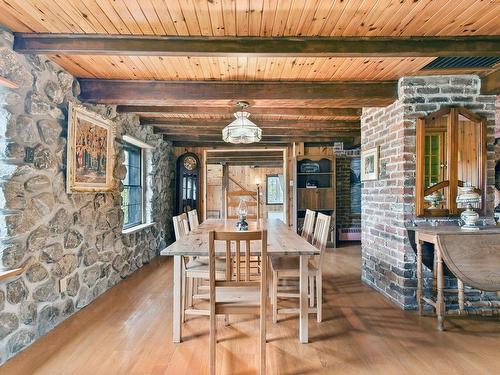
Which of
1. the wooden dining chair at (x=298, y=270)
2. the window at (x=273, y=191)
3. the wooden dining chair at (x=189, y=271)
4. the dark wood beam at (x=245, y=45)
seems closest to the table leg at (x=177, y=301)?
the wooden dining chair at (x=189, y=271)

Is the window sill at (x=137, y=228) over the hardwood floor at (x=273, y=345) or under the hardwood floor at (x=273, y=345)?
over

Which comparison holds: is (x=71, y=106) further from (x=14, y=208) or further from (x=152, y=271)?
(x=152, y=271)

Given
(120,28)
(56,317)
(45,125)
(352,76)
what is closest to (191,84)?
(120,28)

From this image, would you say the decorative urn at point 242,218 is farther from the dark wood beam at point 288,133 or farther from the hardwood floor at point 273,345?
the dark wood beam at point 288,133

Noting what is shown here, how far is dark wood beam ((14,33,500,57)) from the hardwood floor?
2.11m

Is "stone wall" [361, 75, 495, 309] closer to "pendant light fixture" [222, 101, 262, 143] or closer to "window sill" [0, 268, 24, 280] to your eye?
"pendant light fixture" [222, 101, 262, 143]

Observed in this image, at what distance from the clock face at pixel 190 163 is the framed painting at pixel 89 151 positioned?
3.11 metres

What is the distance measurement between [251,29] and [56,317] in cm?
276

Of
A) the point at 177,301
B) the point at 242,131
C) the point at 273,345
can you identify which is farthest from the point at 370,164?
the point at 177,301

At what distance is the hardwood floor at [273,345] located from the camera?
203cm

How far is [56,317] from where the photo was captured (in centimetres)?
263

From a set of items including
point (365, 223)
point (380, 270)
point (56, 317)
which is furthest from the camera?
point (365, 223)

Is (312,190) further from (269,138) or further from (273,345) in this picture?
(273,345)

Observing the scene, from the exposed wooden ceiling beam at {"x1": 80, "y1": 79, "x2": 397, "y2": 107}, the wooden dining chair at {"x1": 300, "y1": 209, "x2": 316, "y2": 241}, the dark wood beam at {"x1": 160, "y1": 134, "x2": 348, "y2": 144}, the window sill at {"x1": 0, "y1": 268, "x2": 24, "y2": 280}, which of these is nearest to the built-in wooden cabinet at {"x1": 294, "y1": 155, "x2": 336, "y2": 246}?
the dark wood beam at {"x1": 160, "y1": 134, "x2": 348, "y2": 144}
